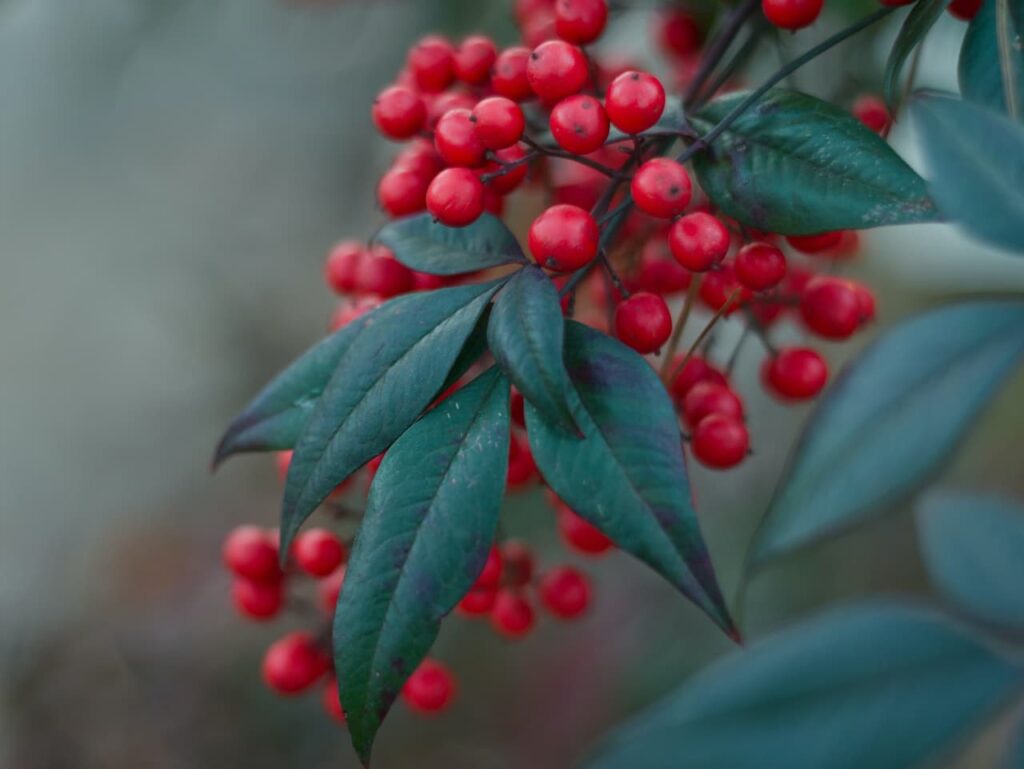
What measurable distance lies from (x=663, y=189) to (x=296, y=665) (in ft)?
2.01

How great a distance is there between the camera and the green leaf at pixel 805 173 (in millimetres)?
585

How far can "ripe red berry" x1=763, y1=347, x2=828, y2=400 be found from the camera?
863 millimetres

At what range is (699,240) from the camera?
669 mm

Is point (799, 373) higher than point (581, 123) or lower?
lower

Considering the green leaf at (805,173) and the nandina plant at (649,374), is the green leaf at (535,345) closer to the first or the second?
the nandina plant at (649,374)

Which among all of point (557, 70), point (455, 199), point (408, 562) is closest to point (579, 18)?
point (557, 70)

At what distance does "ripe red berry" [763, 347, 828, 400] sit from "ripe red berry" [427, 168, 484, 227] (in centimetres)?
34

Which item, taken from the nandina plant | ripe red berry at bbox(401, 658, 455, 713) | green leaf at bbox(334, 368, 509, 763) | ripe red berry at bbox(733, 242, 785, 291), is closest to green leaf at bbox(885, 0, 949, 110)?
the nandina plant

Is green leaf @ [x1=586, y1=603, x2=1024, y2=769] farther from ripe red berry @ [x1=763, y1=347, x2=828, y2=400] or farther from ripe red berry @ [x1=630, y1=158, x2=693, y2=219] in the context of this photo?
ripe red berry @ [x1=763, y1=347, x2=828, y2=400]

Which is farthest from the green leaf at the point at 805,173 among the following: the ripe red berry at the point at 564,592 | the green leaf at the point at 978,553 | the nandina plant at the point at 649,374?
the ripe red berry at the point at 564,592

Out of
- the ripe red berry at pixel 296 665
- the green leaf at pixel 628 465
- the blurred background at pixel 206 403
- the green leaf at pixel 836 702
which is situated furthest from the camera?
the blurred background at pixel 206 403

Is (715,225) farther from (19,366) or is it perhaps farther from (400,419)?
(19,366)

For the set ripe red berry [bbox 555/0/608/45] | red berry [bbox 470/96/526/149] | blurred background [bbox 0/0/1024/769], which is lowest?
blurred background [bbox 0/0/1024/769]

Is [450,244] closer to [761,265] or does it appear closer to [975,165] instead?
[761,265]
